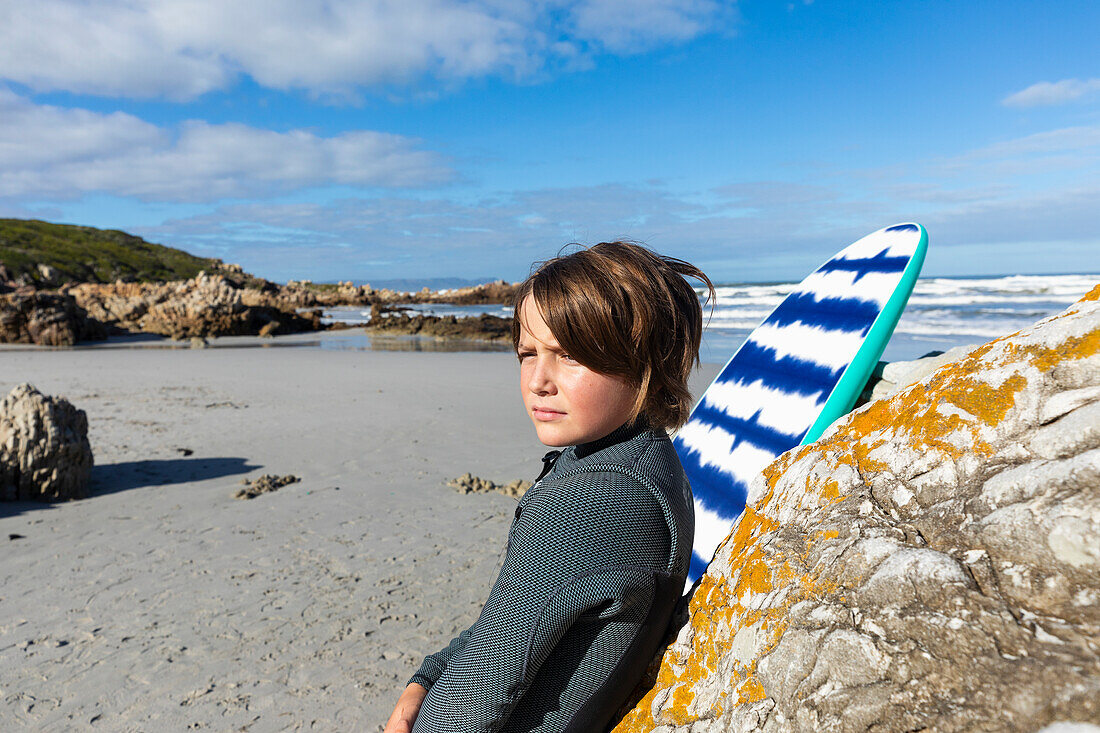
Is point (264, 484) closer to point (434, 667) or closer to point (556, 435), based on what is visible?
point (434, 667)

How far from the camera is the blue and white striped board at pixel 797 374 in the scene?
2422 millimetres

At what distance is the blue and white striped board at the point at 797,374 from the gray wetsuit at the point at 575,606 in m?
1.30

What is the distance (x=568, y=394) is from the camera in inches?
55.2

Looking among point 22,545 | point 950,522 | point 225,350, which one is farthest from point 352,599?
point 225,350

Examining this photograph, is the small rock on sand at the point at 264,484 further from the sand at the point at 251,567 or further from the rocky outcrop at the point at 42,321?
the rocky outcrop at the point at 42,321

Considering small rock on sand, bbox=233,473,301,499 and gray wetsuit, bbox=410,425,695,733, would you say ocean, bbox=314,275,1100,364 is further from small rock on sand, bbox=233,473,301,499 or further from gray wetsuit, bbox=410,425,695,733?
gray wetsuit, bbox=410,425,695,733

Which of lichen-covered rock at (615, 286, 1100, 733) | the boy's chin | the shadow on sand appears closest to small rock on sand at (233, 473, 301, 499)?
the shadow on sand

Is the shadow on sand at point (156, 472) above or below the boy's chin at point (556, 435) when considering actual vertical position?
below

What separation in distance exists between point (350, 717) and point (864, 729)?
2.40m

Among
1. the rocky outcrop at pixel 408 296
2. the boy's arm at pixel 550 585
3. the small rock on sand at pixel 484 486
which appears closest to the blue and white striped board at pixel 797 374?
the boy's arm at pixel 550 585

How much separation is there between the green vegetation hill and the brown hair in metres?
43.4

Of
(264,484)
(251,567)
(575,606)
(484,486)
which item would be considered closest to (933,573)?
(575,606)

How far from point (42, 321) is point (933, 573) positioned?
2267 cm

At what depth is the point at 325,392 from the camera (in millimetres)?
10312
